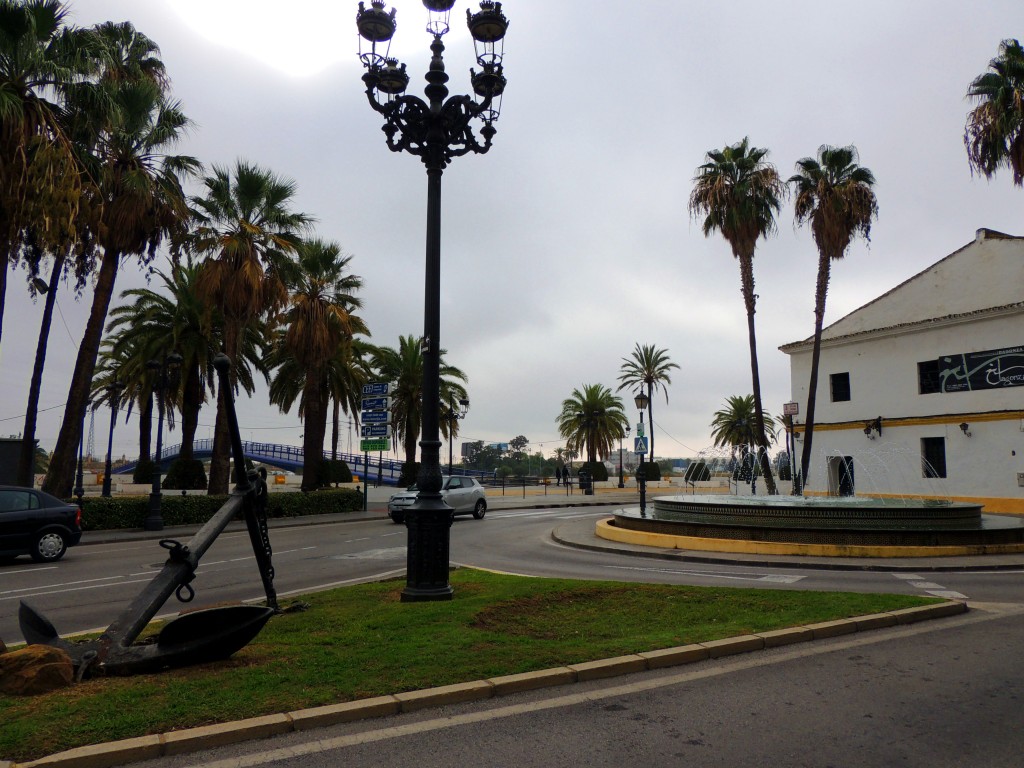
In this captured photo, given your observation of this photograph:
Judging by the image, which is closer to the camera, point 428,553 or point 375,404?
point 428,553

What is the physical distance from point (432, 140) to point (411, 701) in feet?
24.5

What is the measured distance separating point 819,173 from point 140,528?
31454 millimetres

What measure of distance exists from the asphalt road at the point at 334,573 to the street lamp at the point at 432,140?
3.29 meters

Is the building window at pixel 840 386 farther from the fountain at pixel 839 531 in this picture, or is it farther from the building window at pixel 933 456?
the fountain at pixel 839 531

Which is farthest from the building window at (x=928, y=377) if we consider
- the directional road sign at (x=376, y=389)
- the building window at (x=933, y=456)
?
the directional road sign at (x=376, y=389)

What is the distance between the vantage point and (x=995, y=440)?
28.2 m

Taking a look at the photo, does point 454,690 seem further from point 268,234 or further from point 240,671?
point 268,234

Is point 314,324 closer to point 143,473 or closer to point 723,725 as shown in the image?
point 143,473

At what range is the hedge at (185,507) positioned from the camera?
23875 millimetres

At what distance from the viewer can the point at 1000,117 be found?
80.6ft

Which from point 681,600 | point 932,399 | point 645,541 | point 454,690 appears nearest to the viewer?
point 454,690

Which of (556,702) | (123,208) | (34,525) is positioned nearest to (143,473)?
(123,208)

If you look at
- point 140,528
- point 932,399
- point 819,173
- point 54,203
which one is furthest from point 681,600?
point 819,173

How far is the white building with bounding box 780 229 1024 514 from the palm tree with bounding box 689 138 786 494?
3.70m
